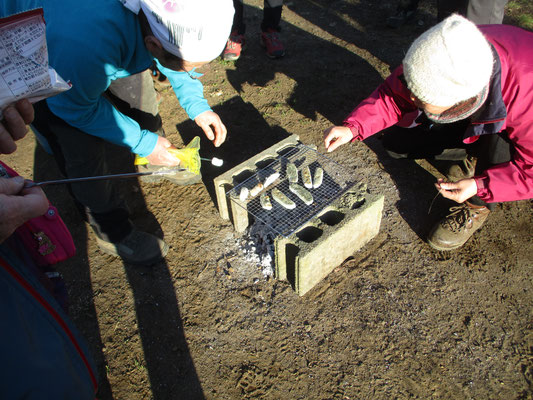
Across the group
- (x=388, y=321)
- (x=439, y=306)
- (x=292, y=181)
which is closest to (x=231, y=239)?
(x=292, y=181)

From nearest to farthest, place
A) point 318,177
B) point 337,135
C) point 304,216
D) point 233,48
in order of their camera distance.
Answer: point 304,216 < point 337,135 < point 318,177 < point 233,48

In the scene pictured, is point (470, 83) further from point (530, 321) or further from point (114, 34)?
point (114, 34)

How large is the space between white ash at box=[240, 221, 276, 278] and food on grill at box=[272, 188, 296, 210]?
336 mm

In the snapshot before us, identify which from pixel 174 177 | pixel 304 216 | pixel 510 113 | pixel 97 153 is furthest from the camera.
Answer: pixel 174 177

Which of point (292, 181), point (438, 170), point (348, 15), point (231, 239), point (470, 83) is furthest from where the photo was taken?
point (348, 15)

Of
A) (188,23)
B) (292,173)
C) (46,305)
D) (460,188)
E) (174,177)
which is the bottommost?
(174,177)

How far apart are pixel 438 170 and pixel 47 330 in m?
3.82

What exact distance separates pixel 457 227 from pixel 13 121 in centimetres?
326

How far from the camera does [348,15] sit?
6.89 meters

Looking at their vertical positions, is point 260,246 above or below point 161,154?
below

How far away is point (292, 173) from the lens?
328 cm

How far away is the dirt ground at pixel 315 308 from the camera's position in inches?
101

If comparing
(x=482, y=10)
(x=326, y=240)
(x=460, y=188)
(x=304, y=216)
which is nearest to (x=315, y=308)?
(x=326, y=240)

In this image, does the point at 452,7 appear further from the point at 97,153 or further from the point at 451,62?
the point at 97,153
